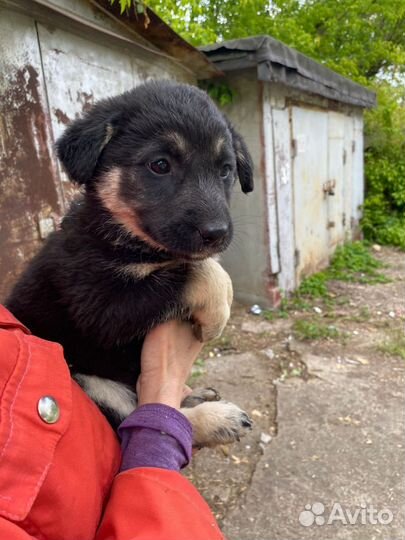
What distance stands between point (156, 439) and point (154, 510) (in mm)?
353

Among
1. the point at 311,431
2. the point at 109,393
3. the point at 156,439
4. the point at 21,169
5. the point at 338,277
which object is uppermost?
the point at 21,169

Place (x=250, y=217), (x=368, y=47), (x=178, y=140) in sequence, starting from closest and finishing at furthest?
(x=178, y=140), (x=250, y=217), (x=368, y=47)

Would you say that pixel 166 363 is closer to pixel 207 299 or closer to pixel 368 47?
pixel 207 299

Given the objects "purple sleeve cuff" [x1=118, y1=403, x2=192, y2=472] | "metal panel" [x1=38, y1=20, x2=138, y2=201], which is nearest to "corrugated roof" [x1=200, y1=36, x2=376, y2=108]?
"metal panel" [x1=38, y1=20, x2=138, y2=201]

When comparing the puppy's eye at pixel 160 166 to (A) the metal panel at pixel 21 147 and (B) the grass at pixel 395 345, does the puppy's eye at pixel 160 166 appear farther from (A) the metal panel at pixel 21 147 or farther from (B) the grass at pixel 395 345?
(B) the grass at pixel 395 345

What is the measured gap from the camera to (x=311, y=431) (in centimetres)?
380

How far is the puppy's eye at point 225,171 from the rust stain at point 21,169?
1759 millimetres

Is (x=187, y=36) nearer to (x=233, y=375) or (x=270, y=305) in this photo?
(x=270, y=305)

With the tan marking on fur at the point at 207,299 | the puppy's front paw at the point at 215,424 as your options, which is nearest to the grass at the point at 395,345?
the puppy's front paw at the point at 215,424

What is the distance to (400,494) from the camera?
3.14m

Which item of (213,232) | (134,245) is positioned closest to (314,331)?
(134,245)

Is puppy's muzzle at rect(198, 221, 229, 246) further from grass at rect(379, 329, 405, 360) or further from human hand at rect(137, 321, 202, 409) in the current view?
grass at rect(379, 329, 405, 360)

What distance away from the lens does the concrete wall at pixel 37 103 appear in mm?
3133

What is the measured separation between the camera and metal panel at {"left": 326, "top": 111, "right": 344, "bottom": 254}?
790 centimetres
